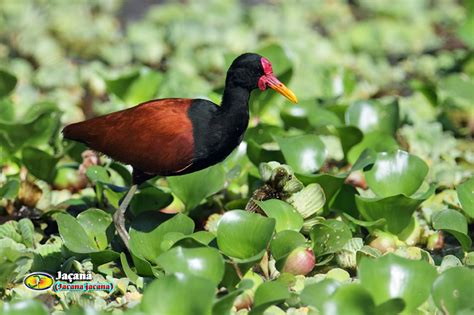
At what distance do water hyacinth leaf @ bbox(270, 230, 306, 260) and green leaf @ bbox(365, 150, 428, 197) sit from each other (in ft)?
2.11

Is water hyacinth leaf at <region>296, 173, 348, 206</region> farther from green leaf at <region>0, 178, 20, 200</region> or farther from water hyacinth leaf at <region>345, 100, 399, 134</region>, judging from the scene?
green leaf at <region>0, 178, 20, 200</region>

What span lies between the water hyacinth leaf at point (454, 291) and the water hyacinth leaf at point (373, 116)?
2062mm

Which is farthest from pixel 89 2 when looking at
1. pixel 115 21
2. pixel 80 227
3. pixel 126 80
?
pixel 80 227

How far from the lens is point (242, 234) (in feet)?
12.3

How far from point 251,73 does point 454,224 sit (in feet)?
3.71

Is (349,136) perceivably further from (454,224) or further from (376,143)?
(454,224)

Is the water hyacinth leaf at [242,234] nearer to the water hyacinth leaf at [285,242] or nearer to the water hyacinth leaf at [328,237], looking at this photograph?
the water hyacinth leaf at [285,242]

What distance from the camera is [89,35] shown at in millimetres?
7598

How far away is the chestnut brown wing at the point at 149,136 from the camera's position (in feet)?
13.7

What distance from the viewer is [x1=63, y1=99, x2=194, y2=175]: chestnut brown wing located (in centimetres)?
419

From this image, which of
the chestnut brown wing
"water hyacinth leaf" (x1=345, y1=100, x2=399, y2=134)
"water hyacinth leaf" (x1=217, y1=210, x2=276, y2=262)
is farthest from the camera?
"water hyacinth leaf" (x1=345, y1=100, x2=399, y2=134)

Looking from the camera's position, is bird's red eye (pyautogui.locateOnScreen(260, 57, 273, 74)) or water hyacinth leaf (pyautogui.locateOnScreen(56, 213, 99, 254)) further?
bird's red eye (pyautogui.locateOnScreen(260, 57, 273, 74))

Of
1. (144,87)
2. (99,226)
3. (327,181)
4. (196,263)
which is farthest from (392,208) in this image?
(144,87)

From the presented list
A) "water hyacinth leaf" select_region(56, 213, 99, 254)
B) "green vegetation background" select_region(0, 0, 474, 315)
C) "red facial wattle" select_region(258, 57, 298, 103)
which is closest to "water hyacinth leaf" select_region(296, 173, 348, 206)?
"green vegetation background" select_region(0, 0, 474, 315)
